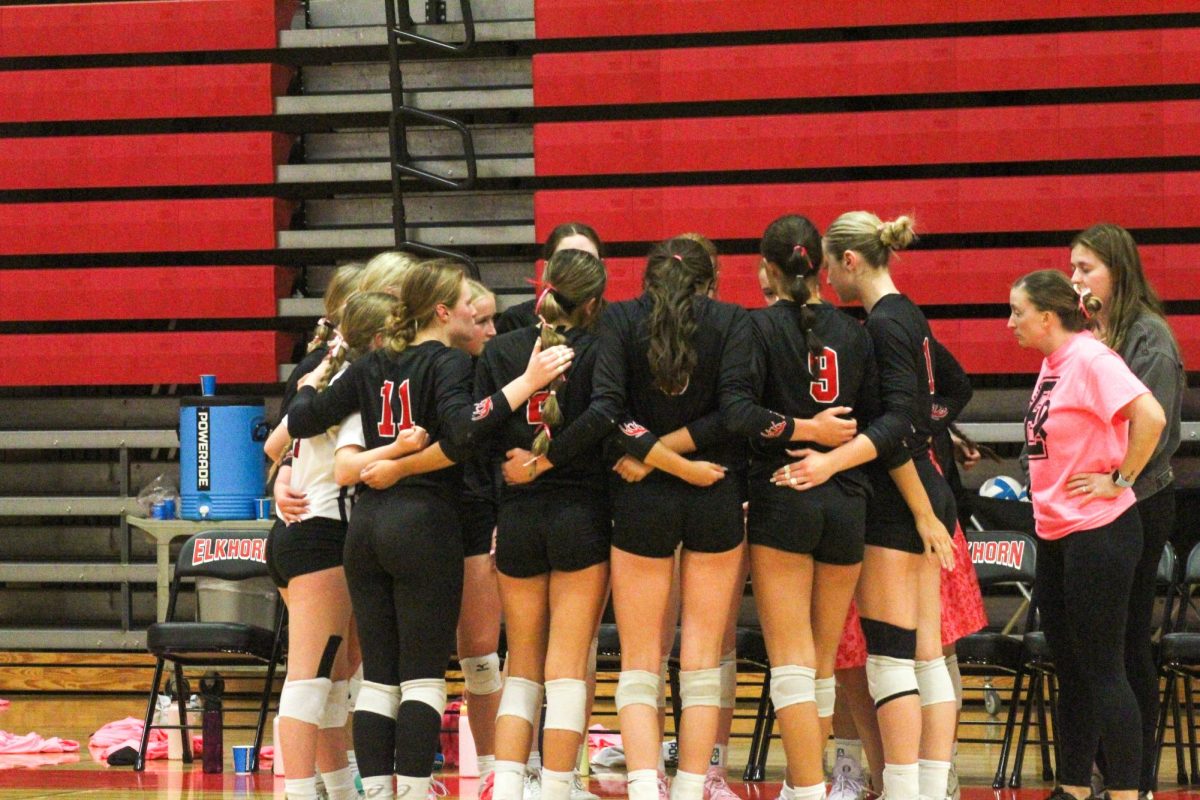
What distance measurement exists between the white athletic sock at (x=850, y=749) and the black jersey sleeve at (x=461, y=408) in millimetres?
1691

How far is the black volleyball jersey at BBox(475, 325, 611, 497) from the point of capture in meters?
4.05

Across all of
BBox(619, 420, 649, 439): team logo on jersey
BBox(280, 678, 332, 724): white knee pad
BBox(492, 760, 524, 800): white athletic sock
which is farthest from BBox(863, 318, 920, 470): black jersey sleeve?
BBox(280, 678, 332, 724): white knee pad

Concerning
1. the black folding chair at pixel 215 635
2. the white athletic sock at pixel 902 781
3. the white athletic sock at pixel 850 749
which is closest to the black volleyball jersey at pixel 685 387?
the white athletic sock at pixel 902 781

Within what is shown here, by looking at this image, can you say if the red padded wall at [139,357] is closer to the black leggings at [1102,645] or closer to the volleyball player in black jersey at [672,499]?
the volleyball player in black jersey at [672,499]

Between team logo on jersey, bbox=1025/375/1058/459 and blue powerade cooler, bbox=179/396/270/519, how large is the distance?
12.0 feet

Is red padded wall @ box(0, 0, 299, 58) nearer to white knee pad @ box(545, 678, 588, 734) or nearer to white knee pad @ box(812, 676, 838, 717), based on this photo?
white knee pad @ box(545, 678, 588, 734)

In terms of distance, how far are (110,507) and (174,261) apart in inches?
50.0

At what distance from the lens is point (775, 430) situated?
3.95m

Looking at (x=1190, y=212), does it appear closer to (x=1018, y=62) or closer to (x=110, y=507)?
(x=1018, y=62)

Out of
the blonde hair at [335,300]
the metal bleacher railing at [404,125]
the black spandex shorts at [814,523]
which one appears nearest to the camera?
the black spandex shorts at [814,523]

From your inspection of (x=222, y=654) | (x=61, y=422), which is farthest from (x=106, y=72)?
(x=222, y=654)

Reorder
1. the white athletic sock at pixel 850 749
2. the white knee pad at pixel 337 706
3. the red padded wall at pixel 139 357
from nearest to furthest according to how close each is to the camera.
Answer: the white knee pad at pixel 337 706 → the white athletic sock at pixel 850 749 → the red padded wall at pixel 139 357

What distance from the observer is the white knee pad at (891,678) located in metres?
4.16

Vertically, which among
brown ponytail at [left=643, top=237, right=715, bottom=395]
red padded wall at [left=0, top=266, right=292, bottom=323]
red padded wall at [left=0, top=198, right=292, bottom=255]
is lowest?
brown ponytail at [left=643, top=237, right=715, bottom=395]
